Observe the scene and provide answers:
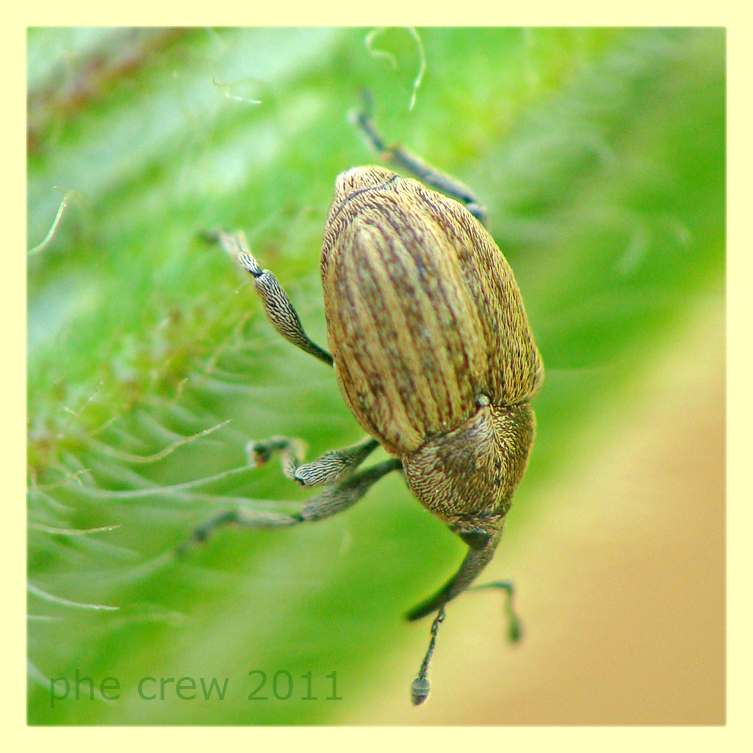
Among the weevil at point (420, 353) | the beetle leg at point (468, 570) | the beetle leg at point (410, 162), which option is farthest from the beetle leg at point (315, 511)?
the beetle leg at point (410, 162)

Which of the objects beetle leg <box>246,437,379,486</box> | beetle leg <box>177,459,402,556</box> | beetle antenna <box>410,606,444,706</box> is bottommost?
beetle antenna <box>410,606,444,706</box>

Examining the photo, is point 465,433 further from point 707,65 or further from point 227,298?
point 707,65

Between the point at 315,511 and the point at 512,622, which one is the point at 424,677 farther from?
the point at 315,511

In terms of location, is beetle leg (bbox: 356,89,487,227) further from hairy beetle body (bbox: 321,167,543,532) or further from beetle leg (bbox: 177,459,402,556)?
beetle leg (bbox: 177,459,402,556)

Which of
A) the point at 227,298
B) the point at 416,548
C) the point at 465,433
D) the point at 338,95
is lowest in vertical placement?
the point at 416,548

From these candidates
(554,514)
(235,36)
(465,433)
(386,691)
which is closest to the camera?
(465,433)

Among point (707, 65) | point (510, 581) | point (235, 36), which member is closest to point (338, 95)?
point (235, 36)

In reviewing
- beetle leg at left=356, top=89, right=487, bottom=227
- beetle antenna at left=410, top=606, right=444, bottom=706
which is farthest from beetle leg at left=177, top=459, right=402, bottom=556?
beetle leg at left=356, top=89, right=487, bottom=227

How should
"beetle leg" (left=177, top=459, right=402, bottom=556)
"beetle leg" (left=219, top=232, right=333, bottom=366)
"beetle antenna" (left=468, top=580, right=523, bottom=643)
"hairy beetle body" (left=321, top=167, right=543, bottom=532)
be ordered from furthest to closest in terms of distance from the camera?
"beetle antenna" (left=468, top=580, right=523, bottom=643), "beetle leg" (left=177, top=459, right=402, bottom=556), "beetle leg" (left=219, top=232, right=333, bottom=366), "hairy beetle body" (left=321, top=167, right=543, bottom=532)
